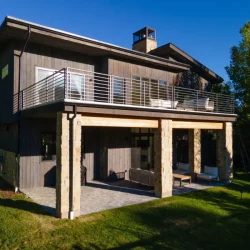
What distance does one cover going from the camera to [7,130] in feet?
46.8

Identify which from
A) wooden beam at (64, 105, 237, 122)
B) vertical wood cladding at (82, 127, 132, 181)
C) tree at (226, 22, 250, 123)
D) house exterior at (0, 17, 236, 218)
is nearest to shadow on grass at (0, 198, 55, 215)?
house exterior at (0, 17, 236, 218)

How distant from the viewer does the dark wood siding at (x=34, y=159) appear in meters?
12.0

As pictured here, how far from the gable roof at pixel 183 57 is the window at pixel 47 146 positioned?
33.8ft

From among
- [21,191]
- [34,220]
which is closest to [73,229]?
[34,220]

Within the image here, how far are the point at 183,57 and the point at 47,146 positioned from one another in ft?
39.6

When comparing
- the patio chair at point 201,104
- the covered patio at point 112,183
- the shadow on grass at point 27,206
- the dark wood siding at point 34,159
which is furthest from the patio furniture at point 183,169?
the shadow on grass at point 27,206

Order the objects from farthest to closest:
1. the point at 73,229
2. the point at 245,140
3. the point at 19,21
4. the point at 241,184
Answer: the point at 245,140 → the point at 241,184 → the point at 19,21 → the point at 73,229

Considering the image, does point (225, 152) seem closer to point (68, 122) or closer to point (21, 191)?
point (68, 122)

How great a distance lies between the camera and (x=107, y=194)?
36.4 ft

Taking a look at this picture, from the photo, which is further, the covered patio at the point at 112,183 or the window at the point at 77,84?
the window at the point at 77,84

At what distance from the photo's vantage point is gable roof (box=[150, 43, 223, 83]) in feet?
58.8

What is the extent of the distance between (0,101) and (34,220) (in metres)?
9.08

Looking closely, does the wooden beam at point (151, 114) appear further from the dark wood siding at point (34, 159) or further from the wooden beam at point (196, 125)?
the dark wood siding at point (34, 159)

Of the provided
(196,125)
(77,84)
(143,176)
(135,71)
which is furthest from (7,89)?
(196,125)
